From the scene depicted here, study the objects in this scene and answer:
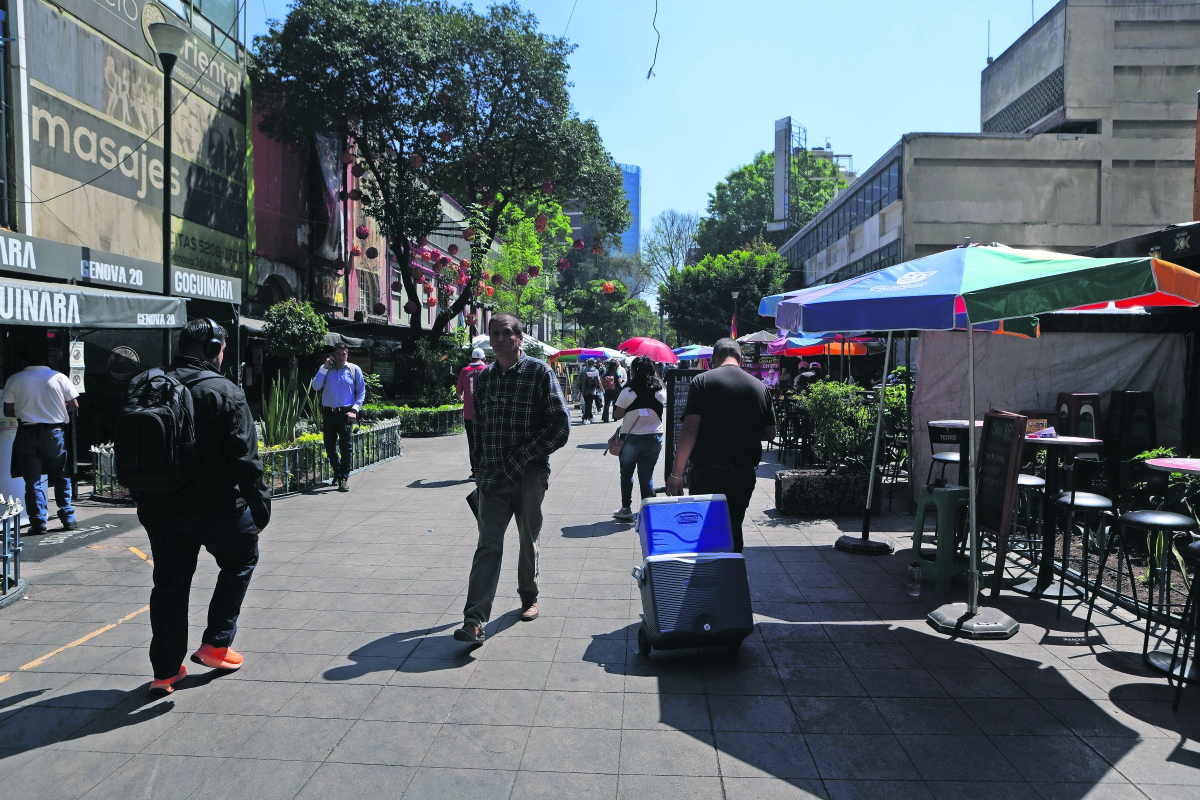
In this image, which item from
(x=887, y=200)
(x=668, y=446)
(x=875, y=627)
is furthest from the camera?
(x=887, y=200)

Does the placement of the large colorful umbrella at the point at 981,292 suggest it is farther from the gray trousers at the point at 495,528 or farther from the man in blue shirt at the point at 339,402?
the man in blue shirt at the point at 339,402

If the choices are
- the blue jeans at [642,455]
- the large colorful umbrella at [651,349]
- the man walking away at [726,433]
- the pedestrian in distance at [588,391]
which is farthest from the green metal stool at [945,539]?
the pedestrian in distance at [588,391]

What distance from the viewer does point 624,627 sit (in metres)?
5.03

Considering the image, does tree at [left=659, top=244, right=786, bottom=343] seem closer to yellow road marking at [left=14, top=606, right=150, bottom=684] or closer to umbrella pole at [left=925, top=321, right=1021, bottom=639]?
umbrella pole at [left=925, top=321, right=1021, bottom=639]

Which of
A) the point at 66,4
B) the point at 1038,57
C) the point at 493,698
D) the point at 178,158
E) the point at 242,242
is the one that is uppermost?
the point at 1038,57

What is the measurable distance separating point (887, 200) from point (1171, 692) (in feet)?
87.7

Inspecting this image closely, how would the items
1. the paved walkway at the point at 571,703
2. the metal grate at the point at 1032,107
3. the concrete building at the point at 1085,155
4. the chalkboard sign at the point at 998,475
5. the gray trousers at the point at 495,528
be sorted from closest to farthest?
1. the paved walkway at the point at 571,703
2. the gray trousers at the point at 495,528
3. the chalkboard sign at the point at 998,475
4. the concrete building at the point at 1085,155
5. the metal grate at the point at 1032,107

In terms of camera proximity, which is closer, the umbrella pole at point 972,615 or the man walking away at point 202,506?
the man walking away at point 202,506

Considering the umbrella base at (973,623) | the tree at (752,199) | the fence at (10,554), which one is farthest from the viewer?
the tree at (752,199)

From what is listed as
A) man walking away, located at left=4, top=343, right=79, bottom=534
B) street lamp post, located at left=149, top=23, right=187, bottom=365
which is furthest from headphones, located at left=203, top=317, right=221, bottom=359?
street lamp post, located at left=149, top=23, right=187, bottom=365

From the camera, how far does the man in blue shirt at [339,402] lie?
9867mm

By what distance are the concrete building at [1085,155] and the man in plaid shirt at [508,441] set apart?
79.4ft

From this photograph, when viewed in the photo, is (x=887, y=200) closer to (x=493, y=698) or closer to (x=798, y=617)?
(x=798, y=617)

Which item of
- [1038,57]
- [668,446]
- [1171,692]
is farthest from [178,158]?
[1038,57]
